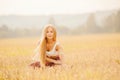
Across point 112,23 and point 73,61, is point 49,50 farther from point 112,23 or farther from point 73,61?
point 112,23

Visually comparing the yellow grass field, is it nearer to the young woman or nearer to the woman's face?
the young woman

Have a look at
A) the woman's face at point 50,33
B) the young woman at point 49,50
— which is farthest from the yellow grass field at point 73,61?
the woman's face at point 50,33

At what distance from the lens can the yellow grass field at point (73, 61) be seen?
3.00 m

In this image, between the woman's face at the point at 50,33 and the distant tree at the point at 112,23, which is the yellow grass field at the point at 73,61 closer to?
the distant tree at the point at 112,23

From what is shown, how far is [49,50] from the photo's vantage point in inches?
155

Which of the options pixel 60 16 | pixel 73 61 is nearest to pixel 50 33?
pixel 73 61

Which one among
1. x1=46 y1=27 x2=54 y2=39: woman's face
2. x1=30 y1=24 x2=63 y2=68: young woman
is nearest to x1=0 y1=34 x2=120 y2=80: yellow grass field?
x1=30 y1=24 x2=63 y2=68: young woman

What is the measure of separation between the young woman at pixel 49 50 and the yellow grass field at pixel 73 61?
0.47ft

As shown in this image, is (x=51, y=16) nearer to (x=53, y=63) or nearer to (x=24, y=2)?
(x=24, y=2)

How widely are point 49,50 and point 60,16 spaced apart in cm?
294

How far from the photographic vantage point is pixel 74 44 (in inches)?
233

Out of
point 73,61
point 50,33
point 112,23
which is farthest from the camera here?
point 112,23

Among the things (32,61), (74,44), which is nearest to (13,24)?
(74,44)

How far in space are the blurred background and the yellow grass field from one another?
6.7 inches
